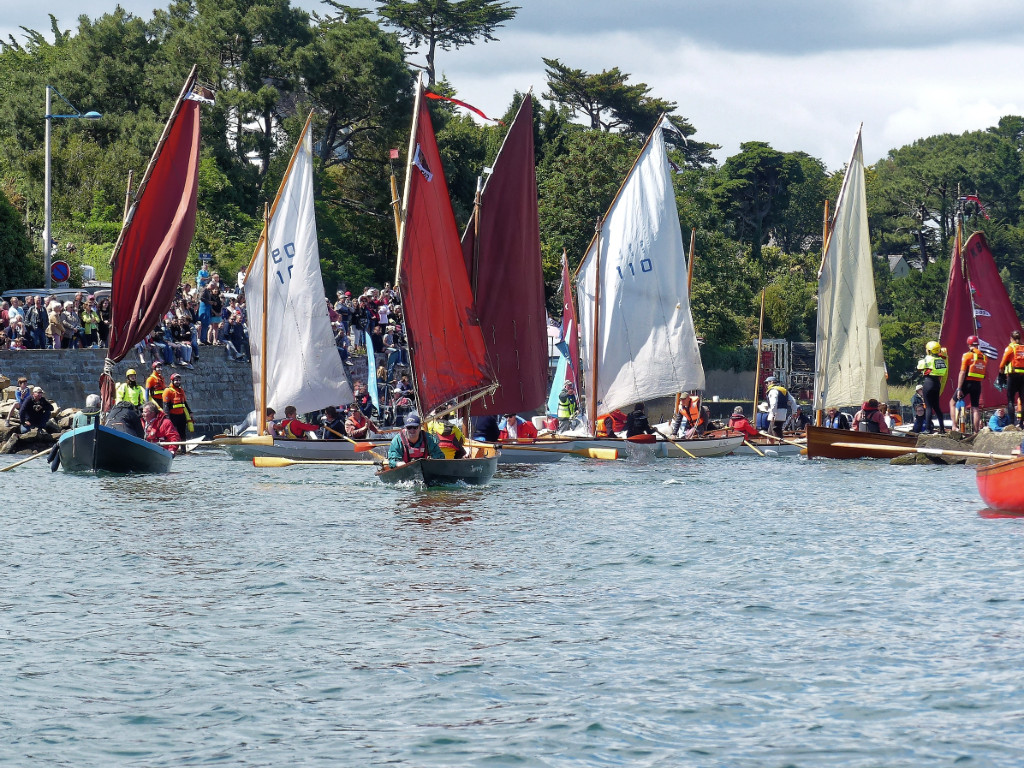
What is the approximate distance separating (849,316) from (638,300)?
558cm

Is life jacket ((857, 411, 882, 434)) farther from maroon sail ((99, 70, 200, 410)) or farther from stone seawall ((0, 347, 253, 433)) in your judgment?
maroon sail ((99, 70, 200, 410))

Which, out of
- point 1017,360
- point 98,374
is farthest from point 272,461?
point 1017,360

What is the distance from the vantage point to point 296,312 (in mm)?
34562

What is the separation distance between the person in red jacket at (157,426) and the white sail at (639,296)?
11.2 meters

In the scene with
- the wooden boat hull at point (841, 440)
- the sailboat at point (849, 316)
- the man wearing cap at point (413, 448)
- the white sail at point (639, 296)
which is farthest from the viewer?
the white sail at point (639, 296)

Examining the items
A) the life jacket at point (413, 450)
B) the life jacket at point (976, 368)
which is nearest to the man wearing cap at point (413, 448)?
the life jacket at point (413, 450)

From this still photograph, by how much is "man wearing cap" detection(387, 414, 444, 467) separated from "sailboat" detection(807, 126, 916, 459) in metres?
14.0

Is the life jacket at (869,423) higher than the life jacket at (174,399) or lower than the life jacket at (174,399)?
lower

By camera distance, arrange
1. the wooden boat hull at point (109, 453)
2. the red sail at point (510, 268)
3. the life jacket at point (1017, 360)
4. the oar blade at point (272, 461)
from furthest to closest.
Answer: the red sail at point (510, 268) → the life jacket at point (1017, 360) → the oar blade at point (272, 461) → the wooden boat hull at point (109, 453)

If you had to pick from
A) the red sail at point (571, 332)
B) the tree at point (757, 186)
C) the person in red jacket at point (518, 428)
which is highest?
the tree at point (757, 186)

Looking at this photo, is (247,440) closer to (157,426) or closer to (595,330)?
(157,426)

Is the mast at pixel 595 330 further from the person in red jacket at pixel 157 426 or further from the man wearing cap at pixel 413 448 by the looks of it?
the man wearing cap at pixel 413 448

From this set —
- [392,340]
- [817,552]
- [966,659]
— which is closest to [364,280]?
[392,340]

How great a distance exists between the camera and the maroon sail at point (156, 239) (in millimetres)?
26188
